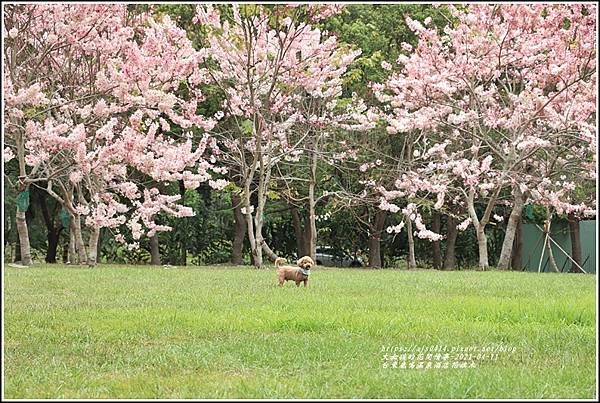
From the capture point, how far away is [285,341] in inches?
217

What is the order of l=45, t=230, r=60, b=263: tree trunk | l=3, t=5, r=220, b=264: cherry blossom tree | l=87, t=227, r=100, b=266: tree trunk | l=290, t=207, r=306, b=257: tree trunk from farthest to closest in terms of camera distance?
1. l=290, t=207, r=306, b=257: tree trunk
2. l=45, t=230, r=60, b=263: tree trunk
3. l=87, t=227, r=100, b=266: tree trunk
4. l=3, t=5, r=220, b=264: cherry blossom tree

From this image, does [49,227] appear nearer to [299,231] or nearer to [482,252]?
[299,231]

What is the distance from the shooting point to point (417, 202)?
67.7ft

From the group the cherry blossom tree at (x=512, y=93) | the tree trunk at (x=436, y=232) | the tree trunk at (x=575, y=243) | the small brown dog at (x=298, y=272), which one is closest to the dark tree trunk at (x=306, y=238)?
the tree trunk at (x=436, y=232)

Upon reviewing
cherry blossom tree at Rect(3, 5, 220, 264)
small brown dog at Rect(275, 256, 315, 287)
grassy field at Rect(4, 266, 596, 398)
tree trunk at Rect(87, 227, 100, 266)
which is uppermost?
cherry blossom tree at Rect(3, 5, 220, 264)

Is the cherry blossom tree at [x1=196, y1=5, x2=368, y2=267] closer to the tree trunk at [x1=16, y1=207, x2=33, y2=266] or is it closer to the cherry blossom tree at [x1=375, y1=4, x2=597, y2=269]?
the cherry blossom tree at [x1=375, y1=4, x2=597, y2=269]

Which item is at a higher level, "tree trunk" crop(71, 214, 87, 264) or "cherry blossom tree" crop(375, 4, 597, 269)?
"cherry blossom tree" crop(375, 4, 597, 269)

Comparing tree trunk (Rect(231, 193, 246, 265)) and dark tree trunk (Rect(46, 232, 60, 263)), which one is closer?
dark tree trunk (Rect(46, 232, 60, 263))

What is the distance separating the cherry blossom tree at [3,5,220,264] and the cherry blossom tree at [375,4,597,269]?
5057mm

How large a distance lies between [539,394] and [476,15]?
42.9 feet

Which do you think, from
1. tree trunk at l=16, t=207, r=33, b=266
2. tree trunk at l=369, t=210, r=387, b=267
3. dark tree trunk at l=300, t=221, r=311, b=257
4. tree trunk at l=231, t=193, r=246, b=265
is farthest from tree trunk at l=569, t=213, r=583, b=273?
tree trunk at l=16, t=207, r=33, b=266

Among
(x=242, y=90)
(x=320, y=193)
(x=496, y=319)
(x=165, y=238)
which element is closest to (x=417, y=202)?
(x=320, y=193)

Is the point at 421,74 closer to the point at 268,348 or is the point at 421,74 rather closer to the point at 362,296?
the point at 362,296

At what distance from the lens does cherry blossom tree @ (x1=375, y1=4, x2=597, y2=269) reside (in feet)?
47.8
